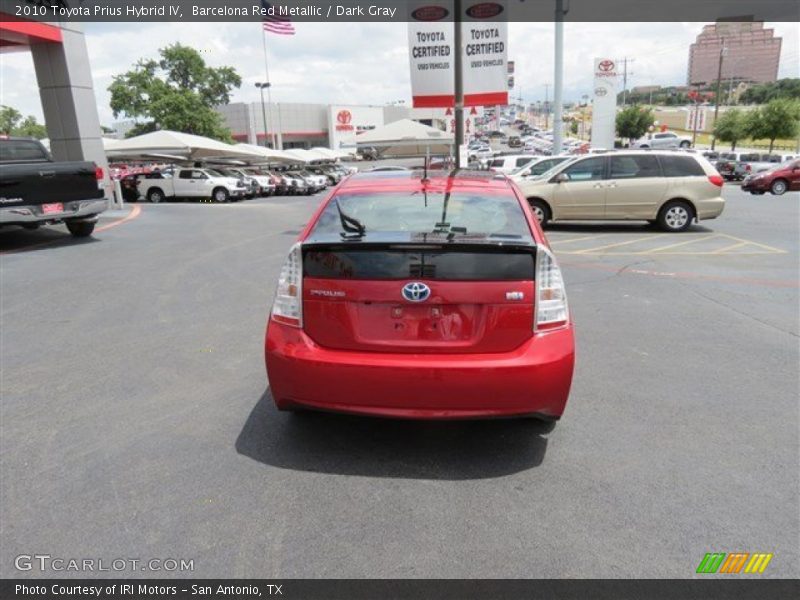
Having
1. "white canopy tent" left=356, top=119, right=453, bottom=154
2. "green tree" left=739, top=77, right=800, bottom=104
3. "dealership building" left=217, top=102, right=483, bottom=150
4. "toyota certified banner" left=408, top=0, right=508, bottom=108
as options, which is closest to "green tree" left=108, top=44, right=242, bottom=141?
"dealership building" left=217, top=102, right=483, bottom=150

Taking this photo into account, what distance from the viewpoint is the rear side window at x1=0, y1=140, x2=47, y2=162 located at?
1127cm

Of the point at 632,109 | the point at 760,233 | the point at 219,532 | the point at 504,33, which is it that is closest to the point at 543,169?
the point at 504,33

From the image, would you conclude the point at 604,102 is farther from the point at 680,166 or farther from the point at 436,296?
the point at 436,296

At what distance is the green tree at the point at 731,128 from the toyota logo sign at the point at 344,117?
47594 mm

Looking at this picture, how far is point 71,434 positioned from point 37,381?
3.83ft

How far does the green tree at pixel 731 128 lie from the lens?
210ft

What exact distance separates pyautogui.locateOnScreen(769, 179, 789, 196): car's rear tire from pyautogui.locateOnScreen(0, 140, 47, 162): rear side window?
26204 mm

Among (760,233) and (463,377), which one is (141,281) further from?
(760,233)

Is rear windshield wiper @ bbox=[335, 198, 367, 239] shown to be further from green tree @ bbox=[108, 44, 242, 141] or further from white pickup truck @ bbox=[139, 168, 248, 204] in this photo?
green tree @ bbox=[108, 44, 242, 141]

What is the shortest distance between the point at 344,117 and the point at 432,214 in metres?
86.3

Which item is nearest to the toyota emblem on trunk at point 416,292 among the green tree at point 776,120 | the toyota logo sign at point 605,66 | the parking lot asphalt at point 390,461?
the parking lot asphalt at point 390,461

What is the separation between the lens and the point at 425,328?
10.7ft

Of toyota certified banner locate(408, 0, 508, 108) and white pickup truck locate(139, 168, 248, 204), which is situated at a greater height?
toyota certified banner locate(408, 0, 508, 108)
